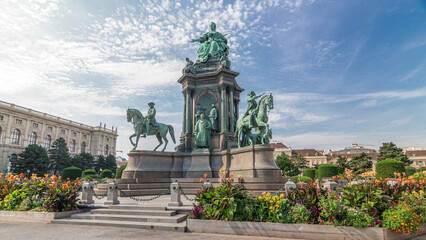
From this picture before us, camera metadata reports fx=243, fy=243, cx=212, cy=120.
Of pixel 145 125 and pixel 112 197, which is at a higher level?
pixel 145 125

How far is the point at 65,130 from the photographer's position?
9600cm

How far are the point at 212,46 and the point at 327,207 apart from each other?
18.6m

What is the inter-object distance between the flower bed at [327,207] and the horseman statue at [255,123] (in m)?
8.52

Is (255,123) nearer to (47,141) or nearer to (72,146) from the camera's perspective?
(47,141)

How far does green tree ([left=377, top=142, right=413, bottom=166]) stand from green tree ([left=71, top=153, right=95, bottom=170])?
3483 inches

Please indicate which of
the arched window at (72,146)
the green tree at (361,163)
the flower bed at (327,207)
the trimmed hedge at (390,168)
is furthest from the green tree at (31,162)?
the green tree at (361,163)

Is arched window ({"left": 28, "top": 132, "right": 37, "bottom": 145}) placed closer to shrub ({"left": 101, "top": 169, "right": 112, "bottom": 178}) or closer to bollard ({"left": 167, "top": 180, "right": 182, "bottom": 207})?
shrub ({"left": 101, "top": 169, "right": 112, "bottom": 178})

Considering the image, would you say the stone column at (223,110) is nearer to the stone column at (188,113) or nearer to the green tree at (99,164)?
the stone column at (188,113)

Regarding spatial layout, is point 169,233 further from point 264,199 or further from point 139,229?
point 264,199

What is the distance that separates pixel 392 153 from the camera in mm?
60000

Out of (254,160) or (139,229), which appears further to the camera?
(254,160)

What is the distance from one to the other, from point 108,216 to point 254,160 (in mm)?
9132

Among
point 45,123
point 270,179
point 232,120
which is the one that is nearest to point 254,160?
point 270,179

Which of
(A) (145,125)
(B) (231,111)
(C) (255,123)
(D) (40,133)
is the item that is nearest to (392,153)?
(B) (231,111)
